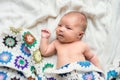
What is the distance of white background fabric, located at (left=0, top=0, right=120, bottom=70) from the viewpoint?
5.71 ft

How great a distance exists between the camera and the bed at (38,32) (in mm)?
1668

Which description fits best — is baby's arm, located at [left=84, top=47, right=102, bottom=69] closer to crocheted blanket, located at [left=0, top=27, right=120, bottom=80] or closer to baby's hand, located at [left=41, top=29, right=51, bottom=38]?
crocheted blanket, located at [left=0, top=27, right=120, bottom=80]

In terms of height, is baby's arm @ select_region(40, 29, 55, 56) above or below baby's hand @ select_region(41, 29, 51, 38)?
below

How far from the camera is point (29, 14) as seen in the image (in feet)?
5.91

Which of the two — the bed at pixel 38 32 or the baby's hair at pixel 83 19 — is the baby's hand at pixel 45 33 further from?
the baby's hair at pixel 83 19

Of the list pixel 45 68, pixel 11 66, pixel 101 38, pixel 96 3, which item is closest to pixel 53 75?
pixel 45 68

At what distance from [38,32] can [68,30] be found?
0.16m

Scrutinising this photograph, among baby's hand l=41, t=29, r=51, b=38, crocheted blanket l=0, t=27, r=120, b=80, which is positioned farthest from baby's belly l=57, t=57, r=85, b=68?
baby's hand l=41, t=29, r=51, b=38

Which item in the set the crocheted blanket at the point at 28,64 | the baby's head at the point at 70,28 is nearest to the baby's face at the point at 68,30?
the baby's head at the point at 70,28

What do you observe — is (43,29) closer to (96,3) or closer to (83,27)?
(83,27)

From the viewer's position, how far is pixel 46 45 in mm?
1709

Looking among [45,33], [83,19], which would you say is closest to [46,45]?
[45,33]

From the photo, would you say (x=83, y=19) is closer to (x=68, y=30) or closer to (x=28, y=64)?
(x=68, y=30)

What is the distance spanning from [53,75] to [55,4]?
15.0 inches
